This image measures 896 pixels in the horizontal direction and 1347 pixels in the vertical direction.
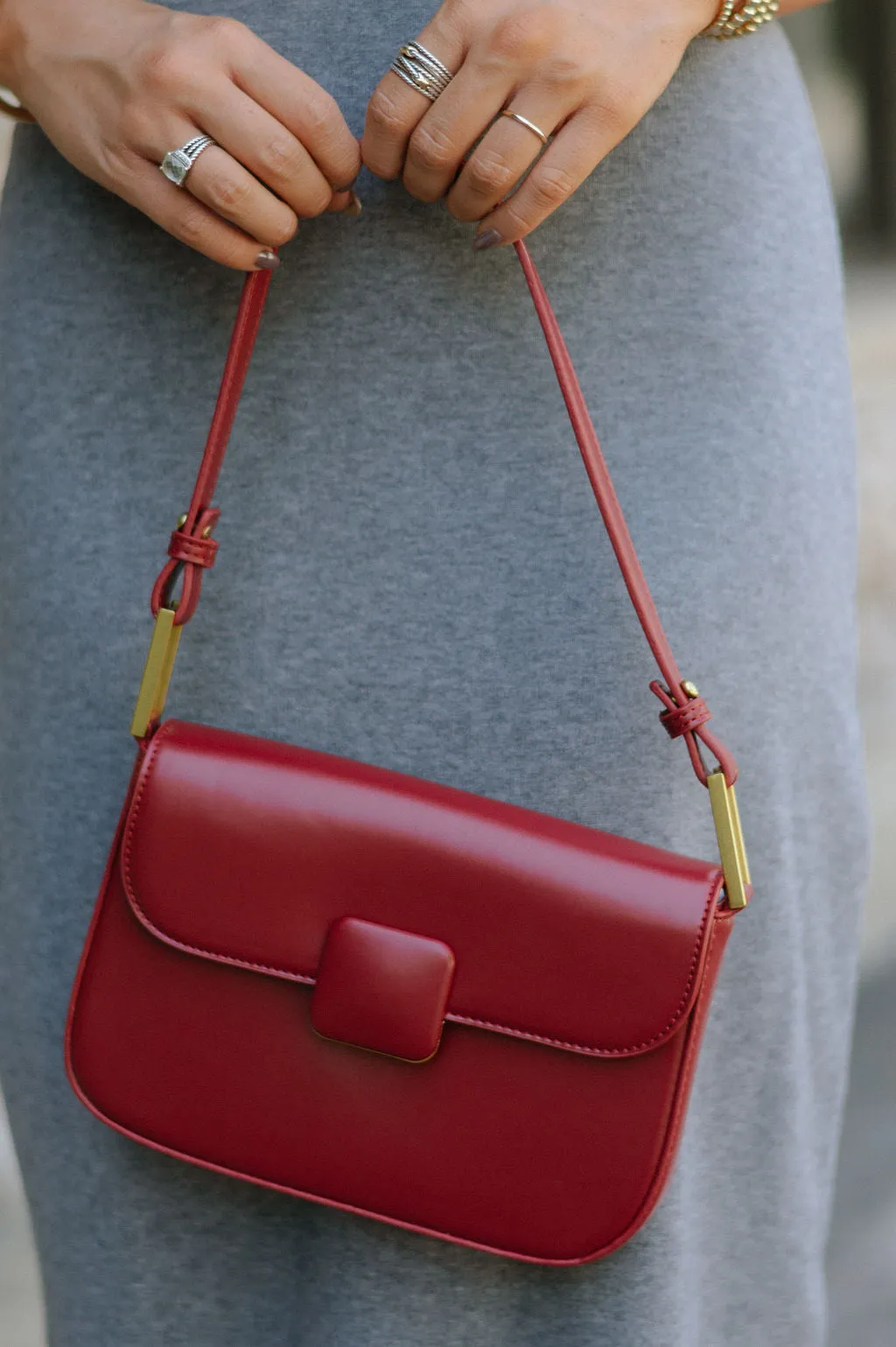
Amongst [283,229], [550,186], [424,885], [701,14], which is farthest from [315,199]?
[424,885]

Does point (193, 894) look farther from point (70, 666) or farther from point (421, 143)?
point (421, 143)

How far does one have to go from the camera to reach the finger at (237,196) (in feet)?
2.28

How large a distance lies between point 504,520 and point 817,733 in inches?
10.6

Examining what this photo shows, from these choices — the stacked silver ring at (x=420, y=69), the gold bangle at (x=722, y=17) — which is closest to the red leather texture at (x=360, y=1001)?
the stacked silver ring at (x=420, y=69)

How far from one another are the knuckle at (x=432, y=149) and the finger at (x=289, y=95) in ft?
0.13

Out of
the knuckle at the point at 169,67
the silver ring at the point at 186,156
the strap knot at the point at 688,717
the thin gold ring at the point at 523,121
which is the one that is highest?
the thin gold ring at the point at 523,121

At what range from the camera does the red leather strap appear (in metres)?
0.74

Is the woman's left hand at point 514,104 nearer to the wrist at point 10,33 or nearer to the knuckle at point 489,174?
the knuckle at point 489,174

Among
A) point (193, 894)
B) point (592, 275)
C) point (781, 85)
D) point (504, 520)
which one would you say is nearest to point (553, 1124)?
point (193, 894)

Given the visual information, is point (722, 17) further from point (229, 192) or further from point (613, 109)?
point (229, 192)

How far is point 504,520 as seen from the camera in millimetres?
805

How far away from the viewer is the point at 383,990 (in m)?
0.75

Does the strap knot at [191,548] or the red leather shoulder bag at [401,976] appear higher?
the strap knot at [191,548]

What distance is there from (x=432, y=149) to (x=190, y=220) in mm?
135
